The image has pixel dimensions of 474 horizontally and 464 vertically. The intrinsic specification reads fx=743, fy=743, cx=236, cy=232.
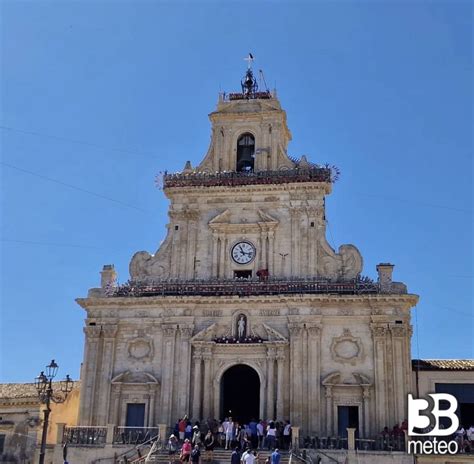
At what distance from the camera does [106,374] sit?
113 ft

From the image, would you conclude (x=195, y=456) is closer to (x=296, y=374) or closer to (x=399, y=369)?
(x=296, y=374)

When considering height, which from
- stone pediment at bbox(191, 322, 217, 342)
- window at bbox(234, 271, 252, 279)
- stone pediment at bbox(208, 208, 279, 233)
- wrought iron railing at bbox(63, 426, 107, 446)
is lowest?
wrought iron railing at bbox(63, 426, 107, 446)

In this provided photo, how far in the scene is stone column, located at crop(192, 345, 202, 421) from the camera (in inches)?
1305

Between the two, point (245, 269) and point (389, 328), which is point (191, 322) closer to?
point (245, 269)

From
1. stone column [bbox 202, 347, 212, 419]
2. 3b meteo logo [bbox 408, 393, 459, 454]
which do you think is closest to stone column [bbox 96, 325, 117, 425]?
stone column [bbox 202, 347, 212, 419]

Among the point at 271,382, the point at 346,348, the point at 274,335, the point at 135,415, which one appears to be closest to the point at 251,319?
the point at 274,335

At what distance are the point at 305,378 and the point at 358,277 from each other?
17.7ft

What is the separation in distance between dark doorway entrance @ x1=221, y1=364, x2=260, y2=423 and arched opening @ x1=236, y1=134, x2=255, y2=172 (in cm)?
1070

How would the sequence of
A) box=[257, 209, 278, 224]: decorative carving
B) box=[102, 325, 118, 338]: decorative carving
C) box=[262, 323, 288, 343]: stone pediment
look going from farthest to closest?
box=[257, 209, 278, 224]: decorative carving
box=[102, 325, 118, 338]: decorative carving
box=[262, 323, 288, 343]: stone pediment

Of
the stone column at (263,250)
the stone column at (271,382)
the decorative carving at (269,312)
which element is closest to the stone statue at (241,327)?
the decorative carving at (269,312)

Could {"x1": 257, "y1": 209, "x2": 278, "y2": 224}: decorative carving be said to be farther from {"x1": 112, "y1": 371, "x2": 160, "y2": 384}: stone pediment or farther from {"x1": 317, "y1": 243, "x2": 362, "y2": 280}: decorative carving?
{"x1": 112, "y1": 371, "x2": 160, "y2": 384}: stone pediment

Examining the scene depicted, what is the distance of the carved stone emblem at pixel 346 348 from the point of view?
3297 cm

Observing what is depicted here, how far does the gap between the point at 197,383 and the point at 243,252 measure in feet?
22.1

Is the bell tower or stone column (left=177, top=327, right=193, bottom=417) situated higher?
the bell tower
